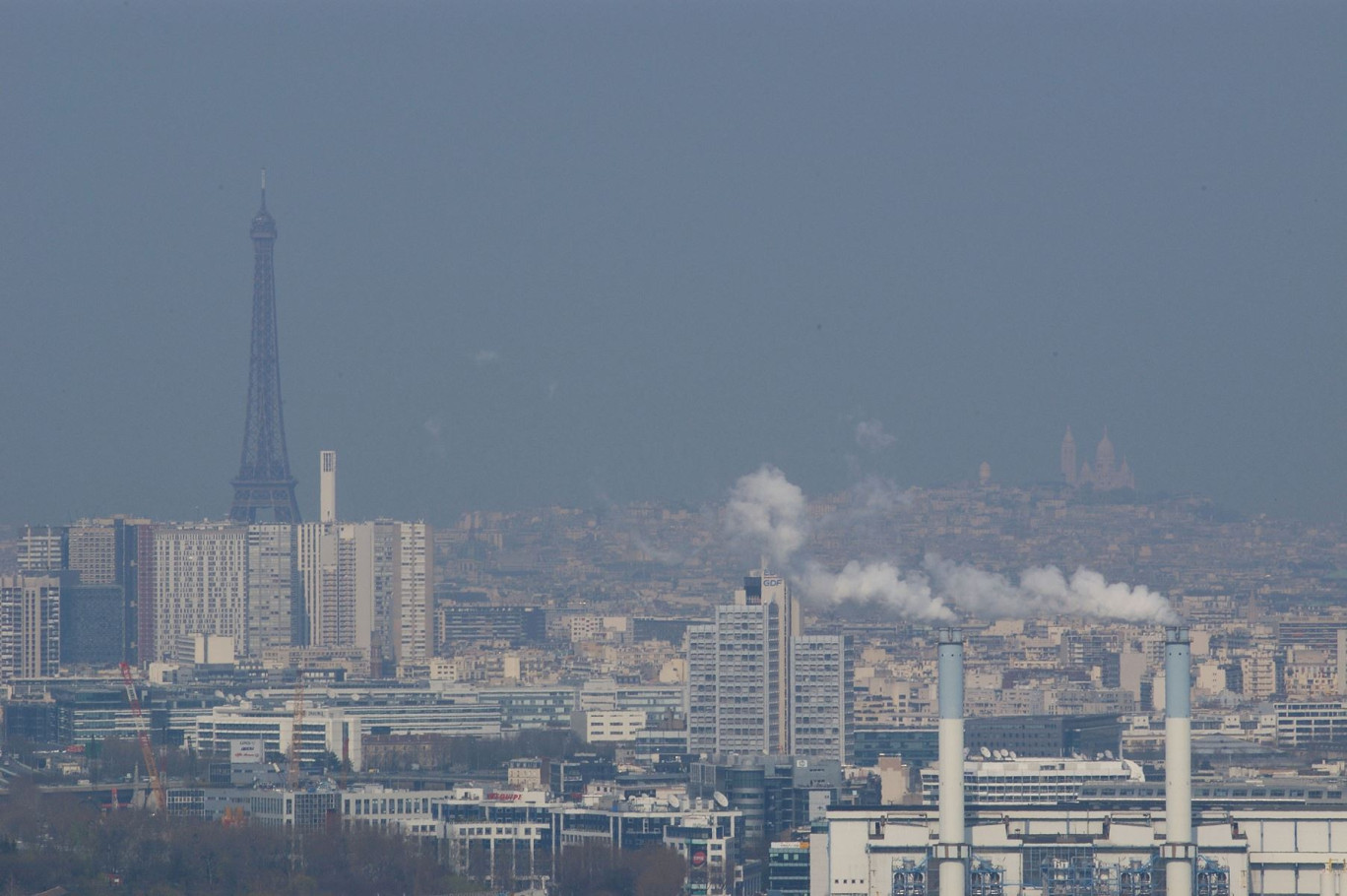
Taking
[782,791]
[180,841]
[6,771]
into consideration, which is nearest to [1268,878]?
[782,791]

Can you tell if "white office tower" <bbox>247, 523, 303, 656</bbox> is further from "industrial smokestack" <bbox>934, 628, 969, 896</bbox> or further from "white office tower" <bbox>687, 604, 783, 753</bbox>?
"industrial smokestack" <bbox>934, 628, 969, 896</bbox>

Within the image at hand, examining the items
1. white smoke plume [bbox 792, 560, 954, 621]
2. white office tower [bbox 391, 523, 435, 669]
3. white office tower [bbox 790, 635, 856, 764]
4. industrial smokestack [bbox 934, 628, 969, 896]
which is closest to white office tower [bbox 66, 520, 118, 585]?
white office tower [bbox 391, 523, 435, 669]

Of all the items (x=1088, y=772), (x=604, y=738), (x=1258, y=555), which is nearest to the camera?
A: (x=1088, y=772)

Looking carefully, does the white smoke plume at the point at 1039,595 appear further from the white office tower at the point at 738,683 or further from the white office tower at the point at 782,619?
the white office tower at the point at 738,683

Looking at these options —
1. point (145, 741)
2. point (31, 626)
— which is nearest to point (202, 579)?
point (31, 626)

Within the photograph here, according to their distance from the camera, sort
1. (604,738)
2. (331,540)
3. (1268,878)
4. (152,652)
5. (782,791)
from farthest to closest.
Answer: (331,540) < (152,652) < (604,738) < (782,791) < (1268,878)

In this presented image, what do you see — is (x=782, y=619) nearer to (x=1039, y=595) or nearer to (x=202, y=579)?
(x=1039, y=595)

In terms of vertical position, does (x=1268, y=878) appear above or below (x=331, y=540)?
below

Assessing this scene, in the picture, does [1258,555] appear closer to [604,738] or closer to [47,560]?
[604,738]
